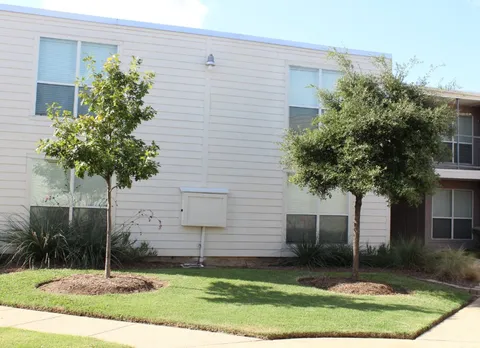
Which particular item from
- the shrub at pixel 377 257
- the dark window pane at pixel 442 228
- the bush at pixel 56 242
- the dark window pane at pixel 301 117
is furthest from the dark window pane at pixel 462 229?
the bush at pixel 56 242

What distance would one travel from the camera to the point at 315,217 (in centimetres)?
1324

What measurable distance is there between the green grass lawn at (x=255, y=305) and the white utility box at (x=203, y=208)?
84.7 inches

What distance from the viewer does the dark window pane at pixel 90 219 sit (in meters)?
11.1

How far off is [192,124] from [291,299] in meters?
5.74

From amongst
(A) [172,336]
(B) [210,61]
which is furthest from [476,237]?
(A) [172,336]

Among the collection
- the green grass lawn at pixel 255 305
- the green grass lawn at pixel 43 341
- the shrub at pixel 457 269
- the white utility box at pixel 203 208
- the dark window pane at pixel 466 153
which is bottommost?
the green grass lawn at pixel 43 341

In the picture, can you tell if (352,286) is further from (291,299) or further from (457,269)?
(457,269)

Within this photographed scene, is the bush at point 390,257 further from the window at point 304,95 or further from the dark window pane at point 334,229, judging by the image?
the window at point 304,95

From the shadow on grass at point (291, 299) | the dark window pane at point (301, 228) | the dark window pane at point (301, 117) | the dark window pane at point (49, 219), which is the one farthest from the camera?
the dark window pane at point (301, 117)

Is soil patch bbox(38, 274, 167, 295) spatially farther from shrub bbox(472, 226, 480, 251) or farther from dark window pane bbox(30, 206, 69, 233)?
shrub bbox(472, 226, 480, 251)

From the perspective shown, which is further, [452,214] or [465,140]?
[465,140]

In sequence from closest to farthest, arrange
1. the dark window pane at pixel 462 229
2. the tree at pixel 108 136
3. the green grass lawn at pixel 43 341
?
the green grass lawn at pixel 43 341 → the tree at pixel 108 136 → the dark window pane at pixel 462 229

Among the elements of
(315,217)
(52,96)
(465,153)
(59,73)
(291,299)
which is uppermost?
(59,73)

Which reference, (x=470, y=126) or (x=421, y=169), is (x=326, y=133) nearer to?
(x=421, y=169)
